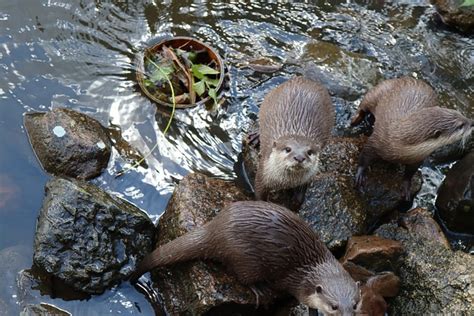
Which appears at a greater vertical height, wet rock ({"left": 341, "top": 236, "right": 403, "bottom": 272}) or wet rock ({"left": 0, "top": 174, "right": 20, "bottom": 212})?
wet rock ({"left": 0, "top": 174, "right": 20, "bottom": 212})

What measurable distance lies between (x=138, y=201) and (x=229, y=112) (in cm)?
97

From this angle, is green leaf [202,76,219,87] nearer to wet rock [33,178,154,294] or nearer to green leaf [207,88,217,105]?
green leaf [207,88,217,105]

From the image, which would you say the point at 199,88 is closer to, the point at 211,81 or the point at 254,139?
the point at 211,81

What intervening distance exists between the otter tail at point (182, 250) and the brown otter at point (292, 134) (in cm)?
55

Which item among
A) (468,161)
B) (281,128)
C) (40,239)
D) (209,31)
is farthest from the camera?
(209,31)

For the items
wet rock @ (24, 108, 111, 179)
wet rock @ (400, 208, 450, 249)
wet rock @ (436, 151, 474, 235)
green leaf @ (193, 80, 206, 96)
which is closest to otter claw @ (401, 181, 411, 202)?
wet rock @ (400, 208, 450, 249)

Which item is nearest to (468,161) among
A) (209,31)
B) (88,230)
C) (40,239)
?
(209,31)

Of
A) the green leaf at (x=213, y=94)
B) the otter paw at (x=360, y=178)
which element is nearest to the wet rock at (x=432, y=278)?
the otter paw at (x=360, y=178)

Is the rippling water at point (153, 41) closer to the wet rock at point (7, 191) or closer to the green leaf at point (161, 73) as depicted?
the wet rock at point (7, 191)

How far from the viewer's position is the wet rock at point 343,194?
3.91 meters

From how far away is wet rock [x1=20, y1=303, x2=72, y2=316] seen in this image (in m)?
3.47

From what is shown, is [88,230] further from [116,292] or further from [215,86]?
[215,86]

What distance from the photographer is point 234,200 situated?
3.95 m

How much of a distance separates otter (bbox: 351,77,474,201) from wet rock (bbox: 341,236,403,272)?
523 millimetres
